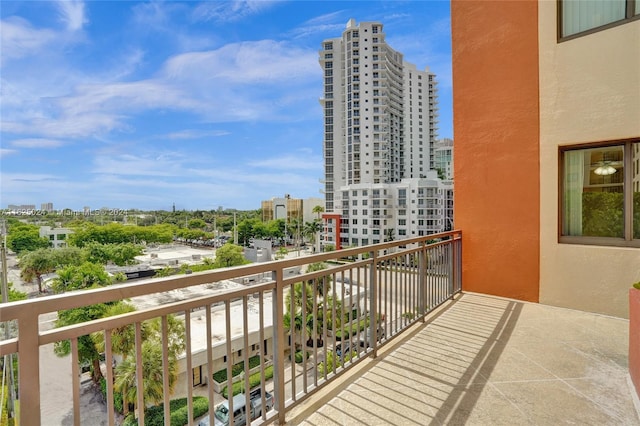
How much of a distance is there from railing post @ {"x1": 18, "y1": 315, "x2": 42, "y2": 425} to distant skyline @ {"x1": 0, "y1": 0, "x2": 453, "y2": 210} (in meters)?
7.54

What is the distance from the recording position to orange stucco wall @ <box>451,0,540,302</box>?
410cm

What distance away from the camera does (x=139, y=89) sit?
44.3 metres

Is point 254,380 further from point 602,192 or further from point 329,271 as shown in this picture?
point 602,192

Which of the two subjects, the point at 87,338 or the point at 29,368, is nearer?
the point at 29,368

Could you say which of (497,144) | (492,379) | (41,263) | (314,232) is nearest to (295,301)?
(492,379)

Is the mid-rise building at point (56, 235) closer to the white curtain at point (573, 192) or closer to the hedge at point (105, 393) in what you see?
the hedge at point (105, 393)

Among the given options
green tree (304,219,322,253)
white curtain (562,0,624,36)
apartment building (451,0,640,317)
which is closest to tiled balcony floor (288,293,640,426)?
apartment building (451,0,640,317)

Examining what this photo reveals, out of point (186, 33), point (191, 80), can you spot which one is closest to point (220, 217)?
point (191, 80)

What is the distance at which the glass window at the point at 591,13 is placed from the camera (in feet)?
11.4

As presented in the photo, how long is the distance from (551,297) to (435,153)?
212ft

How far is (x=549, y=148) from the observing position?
12.9 ft

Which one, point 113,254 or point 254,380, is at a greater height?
point 113,254

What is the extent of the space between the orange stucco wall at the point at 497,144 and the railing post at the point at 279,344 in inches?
145

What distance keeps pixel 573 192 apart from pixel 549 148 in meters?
0.62
